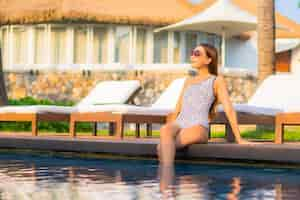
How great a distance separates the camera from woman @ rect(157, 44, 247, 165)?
28.4 ft

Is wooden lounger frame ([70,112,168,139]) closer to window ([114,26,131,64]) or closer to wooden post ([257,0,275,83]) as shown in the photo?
wooden post ([257,0,275,83])

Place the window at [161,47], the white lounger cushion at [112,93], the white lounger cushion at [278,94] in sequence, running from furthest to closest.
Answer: the window at [161,47]
the white lounger cushion at [112,93]
the white lounger cushion at [278,94]

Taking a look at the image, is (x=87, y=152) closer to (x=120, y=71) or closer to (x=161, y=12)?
(x=120, y=71)

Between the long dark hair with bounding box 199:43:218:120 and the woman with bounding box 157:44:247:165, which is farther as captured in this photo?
the long dark hair with bounding box 199:43:218:120

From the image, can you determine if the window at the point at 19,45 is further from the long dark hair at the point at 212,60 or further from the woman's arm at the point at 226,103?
the woman's arm at the point at 226,103

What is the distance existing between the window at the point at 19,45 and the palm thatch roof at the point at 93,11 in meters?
0.45

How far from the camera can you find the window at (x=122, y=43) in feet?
101

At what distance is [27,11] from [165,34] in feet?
15.4

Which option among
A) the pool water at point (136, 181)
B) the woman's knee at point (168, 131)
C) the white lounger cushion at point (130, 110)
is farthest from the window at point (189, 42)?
the woman's knee at point (168, 131)

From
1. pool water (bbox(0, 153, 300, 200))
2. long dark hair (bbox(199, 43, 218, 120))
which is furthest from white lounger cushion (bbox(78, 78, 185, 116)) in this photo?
long dark hair (bbox(199, 43, 218, 120))

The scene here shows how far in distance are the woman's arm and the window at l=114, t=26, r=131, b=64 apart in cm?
2184

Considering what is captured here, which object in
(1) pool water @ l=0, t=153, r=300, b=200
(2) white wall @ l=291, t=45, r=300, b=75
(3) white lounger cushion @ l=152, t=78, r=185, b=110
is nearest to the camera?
(1) pool water @ l=0, t=153, r=300, b=200

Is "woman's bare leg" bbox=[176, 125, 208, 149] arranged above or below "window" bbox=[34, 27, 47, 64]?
below

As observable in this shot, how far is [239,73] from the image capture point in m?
27.8
